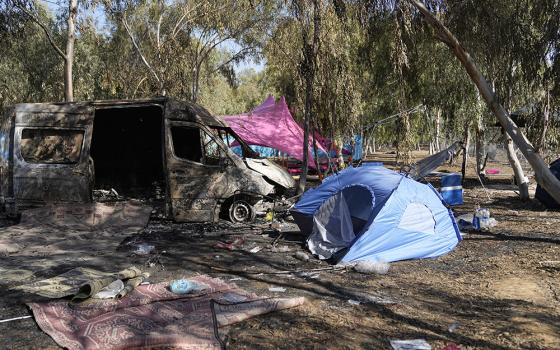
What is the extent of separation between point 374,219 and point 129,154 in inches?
295

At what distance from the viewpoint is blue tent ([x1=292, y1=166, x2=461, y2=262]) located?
7254 millimetres

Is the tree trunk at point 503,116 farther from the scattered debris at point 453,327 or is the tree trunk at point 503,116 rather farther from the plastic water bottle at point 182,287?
the plastic water bottle at point 182,287

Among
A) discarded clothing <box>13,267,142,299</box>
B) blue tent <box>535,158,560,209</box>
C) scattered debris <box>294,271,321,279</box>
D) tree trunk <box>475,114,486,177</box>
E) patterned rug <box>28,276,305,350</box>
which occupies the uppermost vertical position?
tree trunk <box>475,114,486,177</box>

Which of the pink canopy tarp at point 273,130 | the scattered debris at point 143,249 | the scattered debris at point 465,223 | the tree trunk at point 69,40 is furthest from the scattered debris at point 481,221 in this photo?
the tree trunk at point 69,40

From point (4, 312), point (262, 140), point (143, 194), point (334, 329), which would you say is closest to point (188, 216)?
point (143, 194)

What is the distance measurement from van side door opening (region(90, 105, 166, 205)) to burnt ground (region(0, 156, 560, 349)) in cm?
307

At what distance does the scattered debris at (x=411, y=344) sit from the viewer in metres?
4.27

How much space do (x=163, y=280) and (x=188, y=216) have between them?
3359 millimetres

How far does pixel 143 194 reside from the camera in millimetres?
12000

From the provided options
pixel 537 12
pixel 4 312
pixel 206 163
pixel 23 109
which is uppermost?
pixel 537 12

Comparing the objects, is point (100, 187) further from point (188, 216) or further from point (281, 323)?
point (281, 323)

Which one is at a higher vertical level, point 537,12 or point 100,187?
point 537,12

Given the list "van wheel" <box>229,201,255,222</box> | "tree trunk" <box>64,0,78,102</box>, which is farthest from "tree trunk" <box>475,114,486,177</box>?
"tree trunk" <box>64,0,78,102</box>

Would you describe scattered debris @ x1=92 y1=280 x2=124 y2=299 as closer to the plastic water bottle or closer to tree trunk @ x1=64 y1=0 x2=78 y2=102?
the plastic water bottle
